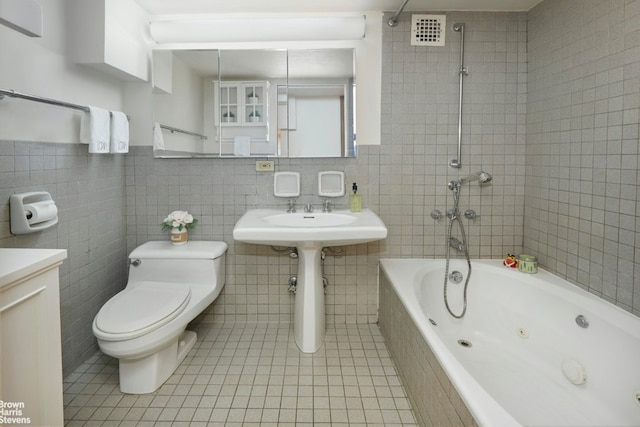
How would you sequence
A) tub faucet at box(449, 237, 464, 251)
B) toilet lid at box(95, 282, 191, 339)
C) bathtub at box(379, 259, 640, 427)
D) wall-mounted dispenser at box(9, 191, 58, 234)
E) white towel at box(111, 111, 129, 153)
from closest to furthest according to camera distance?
bathtub at box(379, 259, 640, 427) → wall-mounted dispenser at box(9, 191, 58, 234) → toilet lid at box(95, 282, 191, 339) → white towel at box(111, 111, 129, 153) → tub faucet at box(449, 237, 464, 251)

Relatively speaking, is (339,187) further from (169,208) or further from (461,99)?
(169,208)

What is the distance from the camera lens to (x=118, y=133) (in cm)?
231

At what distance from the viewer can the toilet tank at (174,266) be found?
2.48 m

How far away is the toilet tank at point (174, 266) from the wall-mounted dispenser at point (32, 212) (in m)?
0.62

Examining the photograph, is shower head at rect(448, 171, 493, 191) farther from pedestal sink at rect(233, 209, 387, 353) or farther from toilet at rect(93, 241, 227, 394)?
toilet at rect(93, 241, 227, 394)

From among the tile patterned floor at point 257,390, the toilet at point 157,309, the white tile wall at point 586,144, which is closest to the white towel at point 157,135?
the toilet at point 157,309

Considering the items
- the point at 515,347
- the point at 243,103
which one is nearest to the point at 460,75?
the point at 243,103

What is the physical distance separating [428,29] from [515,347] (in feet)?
6.45

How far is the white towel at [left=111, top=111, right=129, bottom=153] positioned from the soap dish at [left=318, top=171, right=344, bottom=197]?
3.90 ft

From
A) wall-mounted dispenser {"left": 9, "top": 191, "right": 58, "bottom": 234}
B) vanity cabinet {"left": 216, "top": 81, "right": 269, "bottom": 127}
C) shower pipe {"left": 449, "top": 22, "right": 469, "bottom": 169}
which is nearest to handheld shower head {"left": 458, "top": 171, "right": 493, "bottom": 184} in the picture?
shower pipe {"left": 449, "top": 22, "right": 469, "bottom": 169}

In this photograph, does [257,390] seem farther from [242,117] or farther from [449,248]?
[242,117]

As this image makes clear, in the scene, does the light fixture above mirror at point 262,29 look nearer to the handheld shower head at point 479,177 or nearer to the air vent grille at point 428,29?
the air vent grille at point 428,29

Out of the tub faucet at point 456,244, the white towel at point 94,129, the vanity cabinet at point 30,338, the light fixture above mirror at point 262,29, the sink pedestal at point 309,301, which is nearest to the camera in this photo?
the vanity cabinet at point 30,338

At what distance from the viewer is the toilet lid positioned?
1850 millimetres
